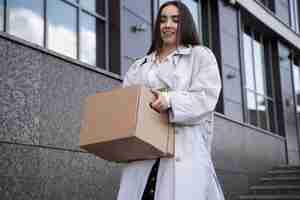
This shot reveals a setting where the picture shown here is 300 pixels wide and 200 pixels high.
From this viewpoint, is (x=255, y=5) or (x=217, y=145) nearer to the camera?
(x=217, y=145)

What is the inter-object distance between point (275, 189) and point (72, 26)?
6.34m

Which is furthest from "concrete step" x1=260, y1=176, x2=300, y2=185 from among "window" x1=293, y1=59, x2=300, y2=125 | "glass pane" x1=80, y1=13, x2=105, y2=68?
"glass pane" x1=80, y1=13, x2=105, y2=68

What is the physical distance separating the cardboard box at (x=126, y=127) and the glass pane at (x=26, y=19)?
361 cm

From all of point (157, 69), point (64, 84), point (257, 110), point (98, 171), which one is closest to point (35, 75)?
point (64, 84)

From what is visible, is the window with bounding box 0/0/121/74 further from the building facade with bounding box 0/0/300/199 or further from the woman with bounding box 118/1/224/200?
the woman with bounding box 118/1/224/200

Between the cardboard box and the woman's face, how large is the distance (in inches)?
16.9

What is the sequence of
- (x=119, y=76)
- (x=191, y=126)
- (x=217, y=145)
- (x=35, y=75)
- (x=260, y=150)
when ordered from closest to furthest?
(x=191, y=126)
(x=35, y=75)
(x=119, y=76)
(x=217, y=145)
(x=260, y=150)

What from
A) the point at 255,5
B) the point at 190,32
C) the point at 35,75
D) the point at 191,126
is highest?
the point at 255,5

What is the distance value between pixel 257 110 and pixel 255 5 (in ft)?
9.10

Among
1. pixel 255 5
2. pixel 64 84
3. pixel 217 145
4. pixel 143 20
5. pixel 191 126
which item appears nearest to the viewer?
pixel 191 126

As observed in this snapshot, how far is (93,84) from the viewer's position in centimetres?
666

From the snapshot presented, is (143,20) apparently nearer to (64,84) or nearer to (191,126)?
(64,84)

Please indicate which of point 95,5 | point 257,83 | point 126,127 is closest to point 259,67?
point 257,83

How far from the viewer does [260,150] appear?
12.7m
